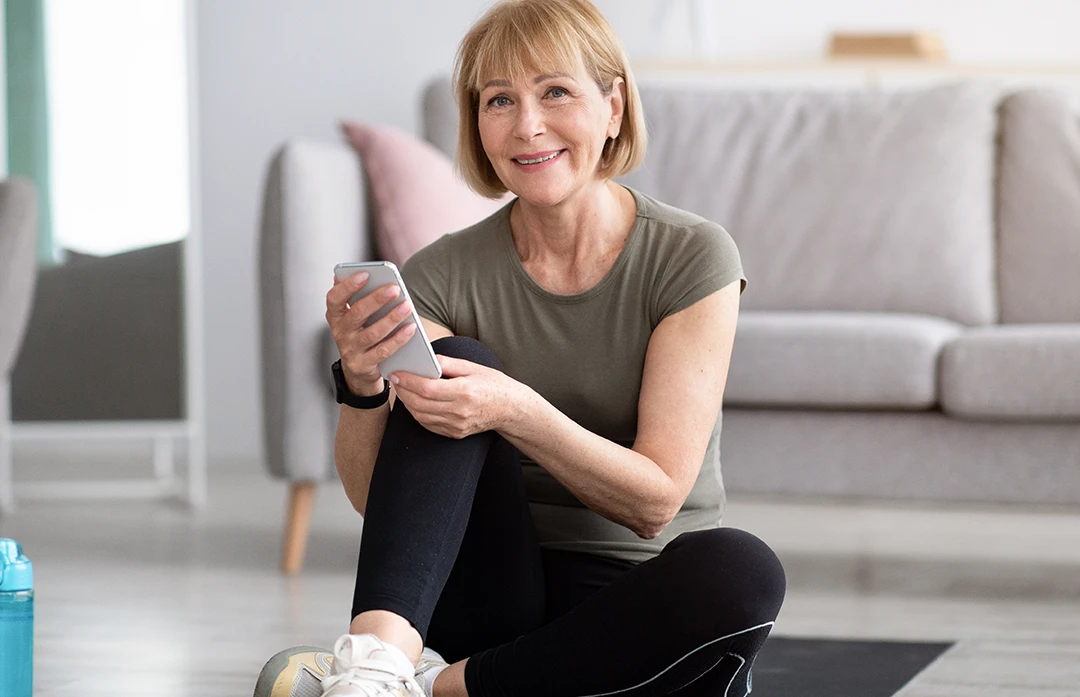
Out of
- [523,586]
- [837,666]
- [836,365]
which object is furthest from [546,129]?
[836,365]

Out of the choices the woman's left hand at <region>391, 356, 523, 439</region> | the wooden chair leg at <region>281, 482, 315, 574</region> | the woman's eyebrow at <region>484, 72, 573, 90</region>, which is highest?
the woman's eyebrow at <region>484, 72, 573, 90</region>

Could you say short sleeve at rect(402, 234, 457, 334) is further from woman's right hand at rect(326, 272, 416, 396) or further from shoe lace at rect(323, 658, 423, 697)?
shoe lace at rect(323, 658, 423, 697)

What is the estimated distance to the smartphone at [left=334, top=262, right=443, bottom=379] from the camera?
49.0 inches

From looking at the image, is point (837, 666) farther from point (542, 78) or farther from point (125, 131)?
point (125, 131)

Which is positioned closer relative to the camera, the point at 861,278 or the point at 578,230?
the point at 578,230

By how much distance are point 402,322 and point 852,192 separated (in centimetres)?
184

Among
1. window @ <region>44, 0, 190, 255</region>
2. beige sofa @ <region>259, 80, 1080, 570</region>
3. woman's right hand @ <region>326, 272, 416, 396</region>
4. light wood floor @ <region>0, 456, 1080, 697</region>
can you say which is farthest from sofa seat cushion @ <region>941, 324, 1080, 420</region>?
window @ <region>44, 0, 190, 255</region>

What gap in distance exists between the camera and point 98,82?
372cm

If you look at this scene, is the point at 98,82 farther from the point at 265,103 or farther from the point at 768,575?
the point at 768,575

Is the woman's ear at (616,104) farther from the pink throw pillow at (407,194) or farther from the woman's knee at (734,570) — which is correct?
the pink throw pillow at (407,194)

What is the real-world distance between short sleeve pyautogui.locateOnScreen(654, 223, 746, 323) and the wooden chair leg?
1308 millimetres

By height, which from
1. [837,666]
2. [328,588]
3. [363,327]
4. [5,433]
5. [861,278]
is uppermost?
[363,327]

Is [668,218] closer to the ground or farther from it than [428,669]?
farther from it

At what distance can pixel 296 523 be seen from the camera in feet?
8.54
